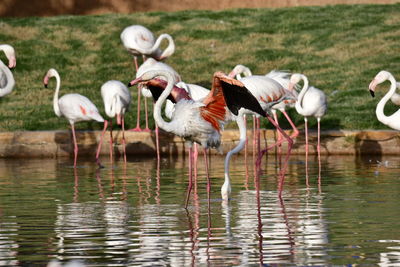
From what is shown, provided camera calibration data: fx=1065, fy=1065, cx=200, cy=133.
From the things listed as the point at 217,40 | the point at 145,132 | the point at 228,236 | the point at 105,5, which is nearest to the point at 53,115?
the point at 145,132

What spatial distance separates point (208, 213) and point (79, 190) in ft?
8.18

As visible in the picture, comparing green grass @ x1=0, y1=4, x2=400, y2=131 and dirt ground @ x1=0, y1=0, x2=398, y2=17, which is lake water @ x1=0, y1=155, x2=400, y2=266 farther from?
dirt ground @ x1=0, y1=0, x2=398, y2=17

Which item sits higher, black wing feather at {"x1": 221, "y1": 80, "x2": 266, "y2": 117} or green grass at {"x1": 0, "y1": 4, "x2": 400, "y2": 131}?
green grass at {"x1": 0, "y1": 4, "x2": 400, "y2": 131}

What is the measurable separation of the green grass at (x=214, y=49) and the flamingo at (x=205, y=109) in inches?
292

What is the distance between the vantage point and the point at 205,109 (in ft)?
33.3

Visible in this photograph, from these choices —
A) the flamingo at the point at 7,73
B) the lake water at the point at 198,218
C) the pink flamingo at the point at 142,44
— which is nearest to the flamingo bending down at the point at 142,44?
the pink flamingo at the point at 142,44

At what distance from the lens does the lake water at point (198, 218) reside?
7.17m

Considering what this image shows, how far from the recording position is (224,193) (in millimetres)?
10250

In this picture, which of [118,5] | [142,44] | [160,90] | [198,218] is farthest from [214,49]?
[198,218]

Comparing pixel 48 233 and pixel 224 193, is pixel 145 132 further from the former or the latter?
pixel 48 233

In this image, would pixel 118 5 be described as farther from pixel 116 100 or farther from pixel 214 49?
pixel 116 100

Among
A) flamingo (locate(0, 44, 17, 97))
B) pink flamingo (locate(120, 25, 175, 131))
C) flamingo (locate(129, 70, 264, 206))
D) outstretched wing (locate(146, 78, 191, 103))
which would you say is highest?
pink flamingo (locate(120, 25, 175, 131))

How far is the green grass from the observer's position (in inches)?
757

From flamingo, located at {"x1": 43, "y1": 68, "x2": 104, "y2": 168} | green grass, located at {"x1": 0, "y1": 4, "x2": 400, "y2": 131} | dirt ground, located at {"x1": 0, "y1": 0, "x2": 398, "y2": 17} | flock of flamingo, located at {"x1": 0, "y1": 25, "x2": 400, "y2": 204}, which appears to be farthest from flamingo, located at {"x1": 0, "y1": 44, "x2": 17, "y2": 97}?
dirt ground, located at {"x1": 0, "y1": 0, "x2": 398, "y2": 17}
